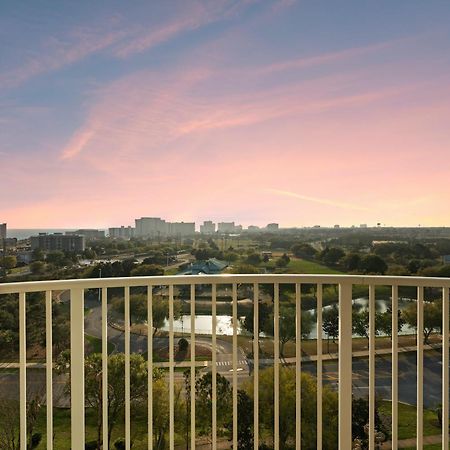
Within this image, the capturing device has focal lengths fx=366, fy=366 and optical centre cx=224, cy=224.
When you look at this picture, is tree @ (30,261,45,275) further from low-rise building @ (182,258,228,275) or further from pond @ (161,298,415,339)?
pond @ (161,298,415,339)

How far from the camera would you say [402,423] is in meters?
3.57

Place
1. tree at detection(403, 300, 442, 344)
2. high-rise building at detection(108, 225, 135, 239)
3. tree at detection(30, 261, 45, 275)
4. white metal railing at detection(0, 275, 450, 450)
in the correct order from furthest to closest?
1. high-rise building at detection(108, 225, 135, 239)
2. tree at detection(30, 261, 45, 275)
3. tree at detection(403, 300, 442, 344)
4. white metal railing at detection(0, 275, 450, 450)

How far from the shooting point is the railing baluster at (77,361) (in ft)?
6.47

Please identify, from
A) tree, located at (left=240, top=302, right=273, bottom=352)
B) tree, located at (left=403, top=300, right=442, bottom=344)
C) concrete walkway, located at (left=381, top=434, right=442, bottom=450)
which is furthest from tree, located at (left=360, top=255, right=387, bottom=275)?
concrete walkway, located at (left=381, top=434, right=442, bottom=450)

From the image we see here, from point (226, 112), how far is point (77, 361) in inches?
174

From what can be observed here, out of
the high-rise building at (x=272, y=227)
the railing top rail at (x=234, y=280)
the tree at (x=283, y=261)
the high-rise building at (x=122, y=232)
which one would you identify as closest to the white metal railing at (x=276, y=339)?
the railing top rail at (x=234, y=280)

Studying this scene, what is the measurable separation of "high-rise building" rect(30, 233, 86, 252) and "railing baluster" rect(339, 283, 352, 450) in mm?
3656

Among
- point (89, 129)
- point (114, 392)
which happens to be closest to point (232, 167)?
point (89, 129)

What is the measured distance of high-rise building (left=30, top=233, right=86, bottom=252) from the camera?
4.59m

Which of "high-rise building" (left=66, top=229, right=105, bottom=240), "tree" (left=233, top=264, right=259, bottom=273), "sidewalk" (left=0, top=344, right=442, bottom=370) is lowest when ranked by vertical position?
"sidewalk" (left=0, top=344, right=442, bottom=370)

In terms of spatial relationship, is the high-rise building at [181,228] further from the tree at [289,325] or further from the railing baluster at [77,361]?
the railing baluster at [77,361]

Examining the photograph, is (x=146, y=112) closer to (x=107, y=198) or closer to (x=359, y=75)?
(x=107, y=198)

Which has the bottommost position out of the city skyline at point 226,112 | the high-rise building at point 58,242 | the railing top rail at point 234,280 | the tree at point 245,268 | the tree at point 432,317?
the tree at point 432,317

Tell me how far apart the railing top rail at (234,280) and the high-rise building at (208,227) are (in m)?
3.89
